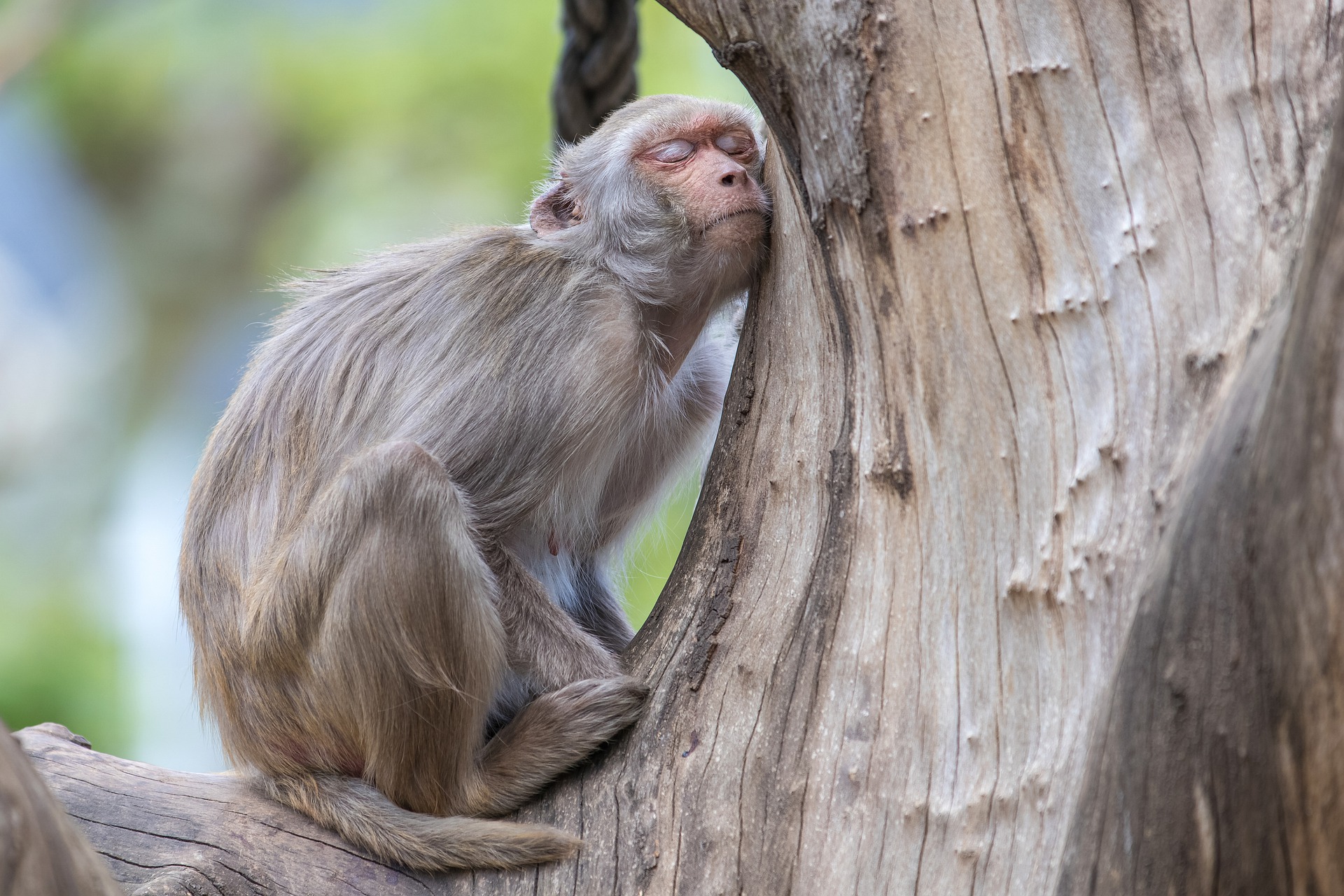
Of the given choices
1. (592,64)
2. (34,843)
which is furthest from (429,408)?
(592,64)

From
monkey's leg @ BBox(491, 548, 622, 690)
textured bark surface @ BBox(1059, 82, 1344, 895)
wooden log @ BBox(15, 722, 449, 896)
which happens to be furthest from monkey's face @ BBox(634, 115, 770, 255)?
wooden log @ BBox(15, 722, 449, 896)

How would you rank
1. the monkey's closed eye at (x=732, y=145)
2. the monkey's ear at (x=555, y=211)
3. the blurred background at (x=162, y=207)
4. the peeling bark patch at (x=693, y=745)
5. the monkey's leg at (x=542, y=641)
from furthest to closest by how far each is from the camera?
the blurred background at (x=162, y=207)
the monkey's ear at (x=555, y=211)
the monkey's closed eye at (x=732, y=145)
the monkey's leg at (x=542, y=641)
the peeling bark patch at (x=693, y=745)

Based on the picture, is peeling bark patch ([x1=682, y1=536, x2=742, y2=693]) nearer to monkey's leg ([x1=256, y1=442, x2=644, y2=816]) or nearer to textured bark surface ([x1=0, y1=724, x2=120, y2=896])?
monkey's leg ([x1=256, y1=442, x2=644, y2=816])

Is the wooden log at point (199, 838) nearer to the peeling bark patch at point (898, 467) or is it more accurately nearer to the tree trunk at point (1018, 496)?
the tree trunk at point (1018, 496)

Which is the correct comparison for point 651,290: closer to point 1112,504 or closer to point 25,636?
point 1112,504

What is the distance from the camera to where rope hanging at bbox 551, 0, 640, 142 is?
4.85 meters

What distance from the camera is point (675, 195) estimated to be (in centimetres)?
377

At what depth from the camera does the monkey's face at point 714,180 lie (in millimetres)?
3553

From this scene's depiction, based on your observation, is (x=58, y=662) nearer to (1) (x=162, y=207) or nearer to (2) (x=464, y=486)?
(1) (x=162, y=207)

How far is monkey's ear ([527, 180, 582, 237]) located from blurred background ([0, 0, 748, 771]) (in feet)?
22.1

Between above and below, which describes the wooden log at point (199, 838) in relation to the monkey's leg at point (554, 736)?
below

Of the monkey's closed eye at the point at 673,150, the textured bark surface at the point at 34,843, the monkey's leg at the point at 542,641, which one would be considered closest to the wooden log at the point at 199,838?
the monkey's leg at the point at 542,641

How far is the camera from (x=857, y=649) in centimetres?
275

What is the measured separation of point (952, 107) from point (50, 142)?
1281cm
